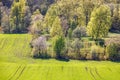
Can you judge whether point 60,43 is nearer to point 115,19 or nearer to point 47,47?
point 47,47

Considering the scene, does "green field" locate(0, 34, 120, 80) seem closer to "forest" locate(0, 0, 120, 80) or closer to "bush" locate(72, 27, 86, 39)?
"forest" locate(0, 0, 120, 80)

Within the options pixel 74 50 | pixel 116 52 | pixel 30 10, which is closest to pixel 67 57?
pixel 74 50

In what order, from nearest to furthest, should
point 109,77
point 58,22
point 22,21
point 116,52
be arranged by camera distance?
point 109,77 → point 116,52 → point 58,22 → point 22,21

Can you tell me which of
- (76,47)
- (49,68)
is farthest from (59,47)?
(49,68)

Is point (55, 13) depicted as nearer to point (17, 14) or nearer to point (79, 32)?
point (17, 14)

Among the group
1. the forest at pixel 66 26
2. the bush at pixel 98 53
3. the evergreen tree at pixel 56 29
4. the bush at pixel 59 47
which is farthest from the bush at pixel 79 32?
the bush at pixel 98 53
